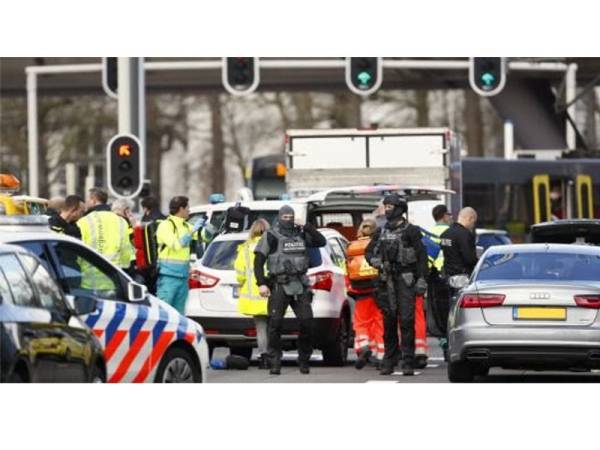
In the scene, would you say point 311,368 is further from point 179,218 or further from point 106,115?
point 106,115

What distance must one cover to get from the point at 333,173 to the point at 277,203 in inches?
329

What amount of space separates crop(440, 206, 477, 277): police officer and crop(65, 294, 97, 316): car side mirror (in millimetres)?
7798

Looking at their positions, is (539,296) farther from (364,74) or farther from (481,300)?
(364,74)

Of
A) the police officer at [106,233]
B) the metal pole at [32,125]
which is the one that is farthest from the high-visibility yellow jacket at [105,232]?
the metal pole at [32,125]

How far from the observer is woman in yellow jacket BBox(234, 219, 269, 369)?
798 inches

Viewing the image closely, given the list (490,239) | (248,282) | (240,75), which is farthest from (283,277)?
(240,75)

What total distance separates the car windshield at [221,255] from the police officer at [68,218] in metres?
1.42

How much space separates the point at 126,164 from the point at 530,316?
11.3 metres

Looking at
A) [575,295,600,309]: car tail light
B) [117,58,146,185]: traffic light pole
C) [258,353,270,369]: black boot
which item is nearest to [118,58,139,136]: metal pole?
[117,58,146,185]: traffic light pole

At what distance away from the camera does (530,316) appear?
1723 centimetres

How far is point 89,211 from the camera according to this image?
22.8 metres
